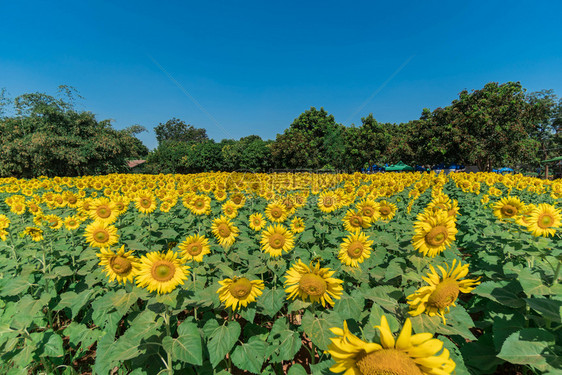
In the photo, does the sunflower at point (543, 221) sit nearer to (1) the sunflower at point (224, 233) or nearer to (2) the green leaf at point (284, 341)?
(2) the green leaf at point (284, 341)

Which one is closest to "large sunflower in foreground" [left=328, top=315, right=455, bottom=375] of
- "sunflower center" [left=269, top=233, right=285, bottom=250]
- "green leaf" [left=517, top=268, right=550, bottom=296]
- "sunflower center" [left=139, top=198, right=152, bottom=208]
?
"green leaf" [left=517, top=268, right=550, bottom=296]

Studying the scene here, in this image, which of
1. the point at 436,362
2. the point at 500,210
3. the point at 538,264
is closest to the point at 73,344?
the point at 436,362

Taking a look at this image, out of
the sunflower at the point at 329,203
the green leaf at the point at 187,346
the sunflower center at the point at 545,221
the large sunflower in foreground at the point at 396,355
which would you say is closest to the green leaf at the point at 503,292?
the sunflower center at the point at 545,221

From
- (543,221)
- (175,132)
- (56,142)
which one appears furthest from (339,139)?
(175,132)

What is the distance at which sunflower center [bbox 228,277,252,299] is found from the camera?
7.66 ft

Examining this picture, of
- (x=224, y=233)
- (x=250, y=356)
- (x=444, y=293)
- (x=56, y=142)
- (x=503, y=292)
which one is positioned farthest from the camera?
(x=56, y=142)

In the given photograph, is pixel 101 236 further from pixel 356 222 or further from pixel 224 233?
pixel 356 222

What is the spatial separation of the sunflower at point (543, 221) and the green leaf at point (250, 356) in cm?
376

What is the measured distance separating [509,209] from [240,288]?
428 centimetres

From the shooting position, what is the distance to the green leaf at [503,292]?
241 centimetres

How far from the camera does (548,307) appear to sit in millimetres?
1917

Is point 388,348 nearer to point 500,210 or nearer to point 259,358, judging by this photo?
point 259,358

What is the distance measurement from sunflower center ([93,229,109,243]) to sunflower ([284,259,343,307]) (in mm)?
2886

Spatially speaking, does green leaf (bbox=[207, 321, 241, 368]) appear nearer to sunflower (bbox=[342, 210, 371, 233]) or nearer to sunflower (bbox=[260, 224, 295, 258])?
sunflower (bbox=[260, 224, 295, 258])
